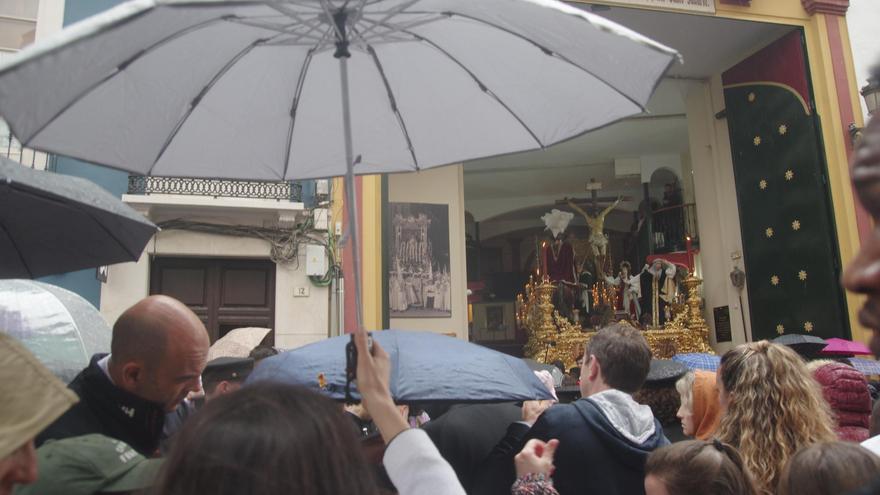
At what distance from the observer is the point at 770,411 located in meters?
3.02

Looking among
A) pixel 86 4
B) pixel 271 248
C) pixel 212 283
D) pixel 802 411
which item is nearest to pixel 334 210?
pixel 271 248

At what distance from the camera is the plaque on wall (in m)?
14.5

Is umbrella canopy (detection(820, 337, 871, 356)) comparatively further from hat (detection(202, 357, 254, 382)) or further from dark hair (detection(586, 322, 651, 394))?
hat (detection(202, 357, 254, 382))

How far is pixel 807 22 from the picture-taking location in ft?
43.3

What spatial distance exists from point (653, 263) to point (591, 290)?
2012mm

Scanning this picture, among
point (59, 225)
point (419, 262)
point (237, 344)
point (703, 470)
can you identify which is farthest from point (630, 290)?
point (703, 470)

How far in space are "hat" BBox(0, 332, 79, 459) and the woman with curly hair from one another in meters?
2.48

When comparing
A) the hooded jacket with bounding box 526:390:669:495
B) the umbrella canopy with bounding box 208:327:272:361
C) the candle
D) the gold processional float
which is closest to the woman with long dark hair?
the hooded jacket with bounding box 526:390:669:495

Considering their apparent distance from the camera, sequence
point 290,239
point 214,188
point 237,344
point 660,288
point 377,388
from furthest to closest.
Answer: point 660,288
point 290,239
point 214,188
point 237,344
point 377,388

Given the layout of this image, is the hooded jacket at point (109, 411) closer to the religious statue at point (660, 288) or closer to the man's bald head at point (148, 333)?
the man's bald head at point (148, 333)

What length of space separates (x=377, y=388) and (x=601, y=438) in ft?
4.69

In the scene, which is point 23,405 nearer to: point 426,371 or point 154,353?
point 154,353

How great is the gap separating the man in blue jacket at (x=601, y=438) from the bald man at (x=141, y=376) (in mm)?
1314

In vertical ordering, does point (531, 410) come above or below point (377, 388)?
below
